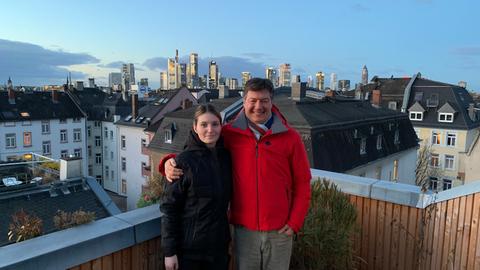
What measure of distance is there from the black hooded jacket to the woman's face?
0.14ft

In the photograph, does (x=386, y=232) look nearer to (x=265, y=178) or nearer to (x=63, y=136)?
(x=265, y=178)

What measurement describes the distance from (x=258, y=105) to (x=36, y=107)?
142 feet

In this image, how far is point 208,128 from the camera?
2941 mm

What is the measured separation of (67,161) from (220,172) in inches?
550

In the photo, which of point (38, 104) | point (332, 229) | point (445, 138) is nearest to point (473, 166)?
point (445, 138)

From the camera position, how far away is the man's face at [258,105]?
3.14 metres

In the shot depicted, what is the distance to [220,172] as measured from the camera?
3.01 metres

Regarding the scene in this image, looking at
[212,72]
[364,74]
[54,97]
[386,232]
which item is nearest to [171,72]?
[212,72]

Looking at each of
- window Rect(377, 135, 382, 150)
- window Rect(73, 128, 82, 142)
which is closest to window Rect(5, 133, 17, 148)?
window Rect(73, 128, 82, 142)

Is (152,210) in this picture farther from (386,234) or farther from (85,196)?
(85,196)

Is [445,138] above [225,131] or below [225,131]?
below

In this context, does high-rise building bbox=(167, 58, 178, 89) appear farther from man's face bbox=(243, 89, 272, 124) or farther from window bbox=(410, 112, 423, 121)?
man's face bbox=(243, 89, 272, 124)

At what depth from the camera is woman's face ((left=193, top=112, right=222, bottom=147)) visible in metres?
2.94

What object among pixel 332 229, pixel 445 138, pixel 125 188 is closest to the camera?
pixel 332 229
